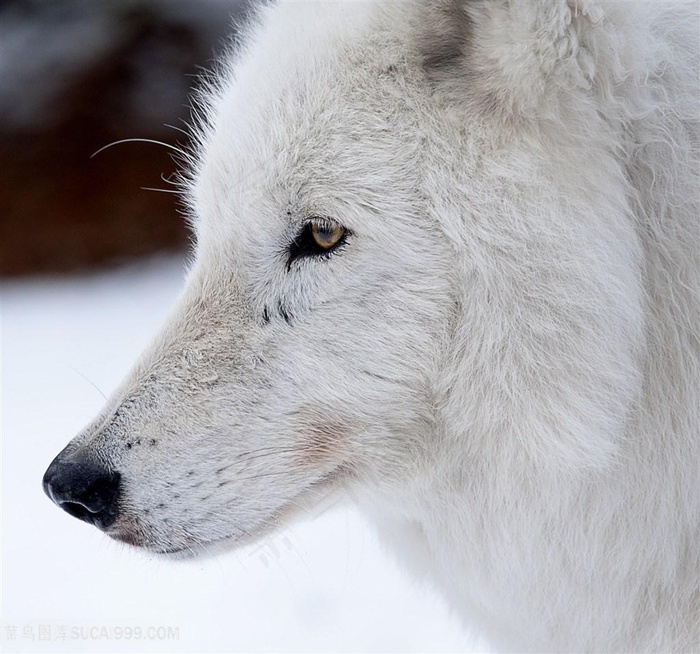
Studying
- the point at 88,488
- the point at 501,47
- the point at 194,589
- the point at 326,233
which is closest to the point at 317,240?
the point at 326,233

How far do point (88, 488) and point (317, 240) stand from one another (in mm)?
767

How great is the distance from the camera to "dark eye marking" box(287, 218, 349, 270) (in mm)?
1973

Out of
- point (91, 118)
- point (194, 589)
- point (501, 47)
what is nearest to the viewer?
point (501, 47)

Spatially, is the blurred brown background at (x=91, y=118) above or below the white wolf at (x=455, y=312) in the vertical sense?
below

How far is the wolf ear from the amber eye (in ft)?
1.26

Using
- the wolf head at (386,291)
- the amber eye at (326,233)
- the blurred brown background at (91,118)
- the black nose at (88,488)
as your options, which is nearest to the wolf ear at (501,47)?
the wolf head at (386,291)

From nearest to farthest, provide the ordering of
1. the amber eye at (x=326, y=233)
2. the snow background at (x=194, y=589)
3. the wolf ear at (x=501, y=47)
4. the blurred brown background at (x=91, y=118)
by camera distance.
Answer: the wolf ear at (x=501, y=47) → the amber eye at (x=326, y=233) → the snow background at (x=194, y=589) → the blurred brown background at (x=91, y=118)

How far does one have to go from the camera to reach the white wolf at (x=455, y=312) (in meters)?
1.88

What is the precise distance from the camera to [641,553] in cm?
208

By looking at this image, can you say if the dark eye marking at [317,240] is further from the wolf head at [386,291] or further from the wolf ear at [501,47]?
the wolf ear at [501,47]

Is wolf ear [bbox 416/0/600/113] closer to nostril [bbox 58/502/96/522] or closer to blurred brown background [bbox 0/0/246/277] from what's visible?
nostril [bbox 58/502/96/522]

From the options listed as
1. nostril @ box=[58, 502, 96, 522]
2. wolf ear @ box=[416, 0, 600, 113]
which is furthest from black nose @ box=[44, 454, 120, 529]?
wolf ear @ box=[416, 0, 600, 113]

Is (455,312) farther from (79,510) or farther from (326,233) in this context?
(79,510)

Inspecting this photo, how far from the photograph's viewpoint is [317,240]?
2.00 meters
